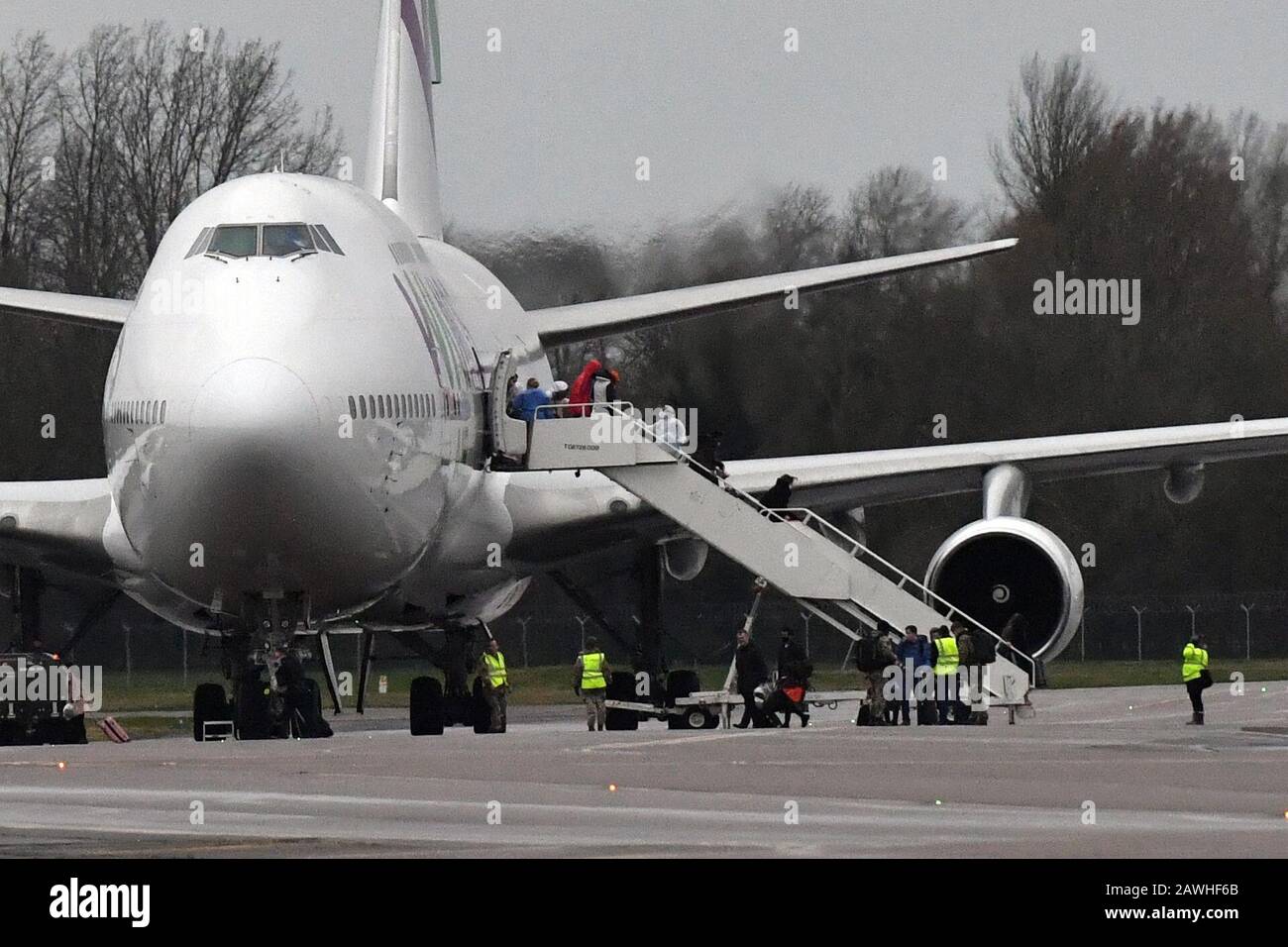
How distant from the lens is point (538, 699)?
1230 inches

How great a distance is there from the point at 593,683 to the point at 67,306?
17.8 ft

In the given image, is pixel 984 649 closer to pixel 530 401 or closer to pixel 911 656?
pixel 911 656

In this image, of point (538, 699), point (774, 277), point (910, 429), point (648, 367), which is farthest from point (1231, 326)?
point (774, 277)

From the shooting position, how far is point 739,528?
20.2 metres

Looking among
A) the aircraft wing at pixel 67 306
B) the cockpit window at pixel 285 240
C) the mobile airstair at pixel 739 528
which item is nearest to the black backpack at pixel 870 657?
the mobile airstair at pixel 739 528

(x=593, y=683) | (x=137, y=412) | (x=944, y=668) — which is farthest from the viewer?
(x=593, y=683)

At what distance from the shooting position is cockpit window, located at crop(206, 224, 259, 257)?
18.2 meters

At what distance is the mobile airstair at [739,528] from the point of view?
65.5ft

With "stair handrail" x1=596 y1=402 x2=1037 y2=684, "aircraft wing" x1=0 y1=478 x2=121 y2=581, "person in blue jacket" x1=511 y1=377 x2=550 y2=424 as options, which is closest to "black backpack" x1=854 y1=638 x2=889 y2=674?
"stair handrail" x1=596 y1=402 x2=1037 y2=684

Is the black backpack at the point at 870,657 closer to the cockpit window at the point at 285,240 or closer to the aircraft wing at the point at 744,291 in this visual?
the aircraft wing at the point at 744,291

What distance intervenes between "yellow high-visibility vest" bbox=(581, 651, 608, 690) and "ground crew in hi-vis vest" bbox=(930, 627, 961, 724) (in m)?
3.15

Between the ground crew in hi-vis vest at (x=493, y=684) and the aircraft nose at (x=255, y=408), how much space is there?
217 inches

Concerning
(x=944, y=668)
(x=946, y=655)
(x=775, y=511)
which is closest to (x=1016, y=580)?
(x=946, y=655)
